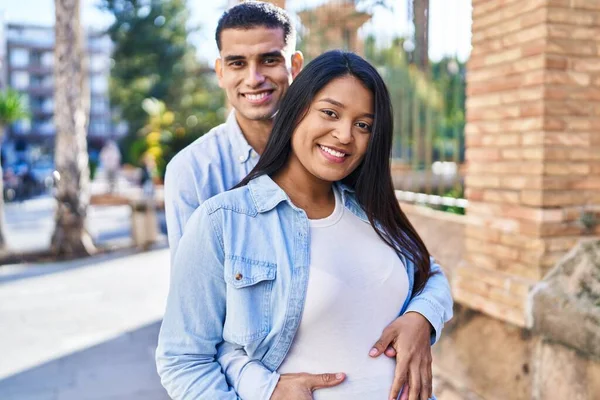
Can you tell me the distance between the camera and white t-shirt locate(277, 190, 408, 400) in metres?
1.58

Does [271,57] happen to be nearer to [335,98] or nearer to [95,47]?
[335,98]

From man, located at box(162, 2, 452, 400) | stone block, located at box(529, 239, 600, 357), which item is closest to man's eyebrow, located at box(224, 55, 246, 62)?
man, located at box(162, 2, 452, 400)

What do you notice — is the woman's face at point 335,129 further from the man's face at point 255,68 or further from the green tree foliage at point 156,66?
the green tree foliage at point 156,66

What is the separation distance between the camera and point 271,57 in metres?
2.16

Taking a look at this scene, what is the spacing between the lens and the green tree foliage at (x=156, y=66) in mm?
34438

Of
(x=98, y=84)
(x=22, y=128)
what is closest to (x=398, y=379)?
(x=22, y=128)

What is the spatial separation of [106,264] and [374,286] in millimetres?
8691

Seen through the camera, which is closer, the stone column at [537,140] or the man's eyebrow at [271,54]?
the man's eyebrow at [271,54]

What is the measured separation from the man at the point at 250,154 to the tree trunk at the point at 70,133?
28.6ft

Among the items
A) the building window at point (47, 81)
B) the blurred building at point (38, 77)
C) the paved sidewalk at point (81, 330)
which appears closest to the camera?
the paved sidewalk at point (81, 330)

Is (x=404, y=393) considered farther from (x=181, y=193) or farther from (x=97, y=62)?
(x=97, y=62)

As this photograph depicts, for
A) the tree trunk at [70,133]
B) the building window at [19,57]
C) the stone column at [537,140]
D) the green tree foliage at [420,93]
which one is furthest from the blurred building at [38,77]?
the stone column at [537,140]

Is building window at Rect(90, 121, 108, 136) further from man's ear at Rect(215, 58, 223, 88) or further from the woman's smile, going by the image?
the woman's smile

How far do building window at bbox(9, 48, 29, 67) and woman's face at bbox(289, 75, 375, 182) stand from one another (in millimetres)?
86431
